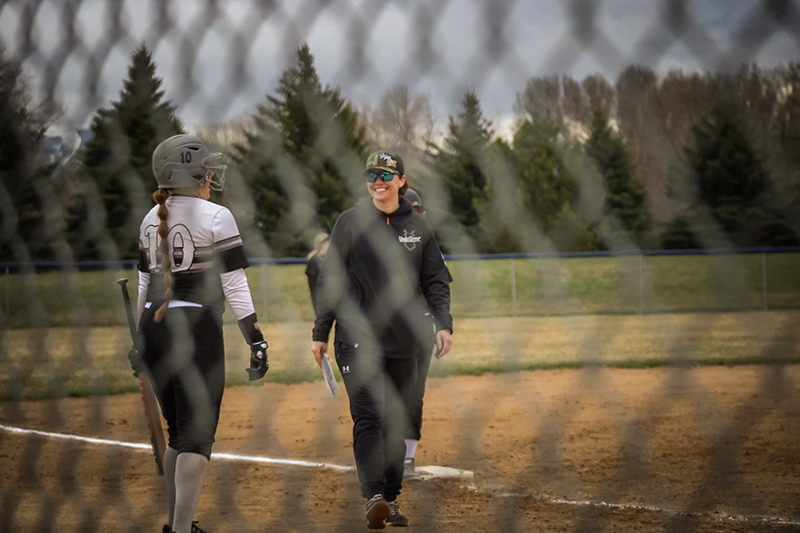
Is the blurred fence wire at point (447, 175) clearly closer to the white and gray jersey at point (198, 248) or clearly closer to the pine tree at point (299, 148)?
the pine tree at point (299, 148)

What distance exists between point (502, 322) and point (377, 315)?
12319mm

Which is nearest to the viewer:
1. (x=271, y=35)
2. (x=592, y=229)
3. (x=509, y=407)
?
(x=271, y=35)

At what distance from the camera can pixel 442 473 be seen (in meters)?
4.50

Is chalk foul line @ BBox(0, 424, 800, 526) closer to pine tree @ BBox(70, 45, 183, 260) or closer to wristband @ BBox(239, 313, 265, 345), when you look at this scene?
wristband @ BBox(239, 313, 265, 345)

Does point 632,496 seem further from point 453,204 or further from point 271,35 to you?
point 271,35

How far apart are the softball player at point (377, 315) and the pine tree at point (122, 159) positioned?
0.96 m

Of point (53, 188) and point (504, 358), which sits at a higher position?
point (53, 188)

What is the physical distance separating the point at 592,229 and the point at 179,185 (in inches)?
62.7

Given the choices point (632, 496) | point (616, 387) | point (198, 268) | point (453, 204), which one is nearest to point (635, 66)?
point (453, 204)

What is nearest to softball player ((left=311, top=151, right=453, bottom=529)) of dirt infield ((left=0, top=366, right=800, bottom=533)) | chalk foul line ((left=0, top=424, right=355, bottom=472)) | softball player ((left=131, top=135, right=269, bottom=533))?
dirt infield ((left=0, top=366, right=800, bottom=533))

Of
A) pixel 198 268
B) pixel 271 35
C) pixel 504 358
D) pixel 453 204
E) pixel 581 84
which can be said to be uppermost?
pixel 271 35

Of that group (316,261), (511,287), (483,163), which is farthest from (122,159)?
(511,287)

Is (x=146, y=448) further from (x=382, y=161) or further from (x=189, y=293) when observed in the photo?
(x=382, y=161)

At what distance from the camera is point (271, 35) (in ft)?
7.77
